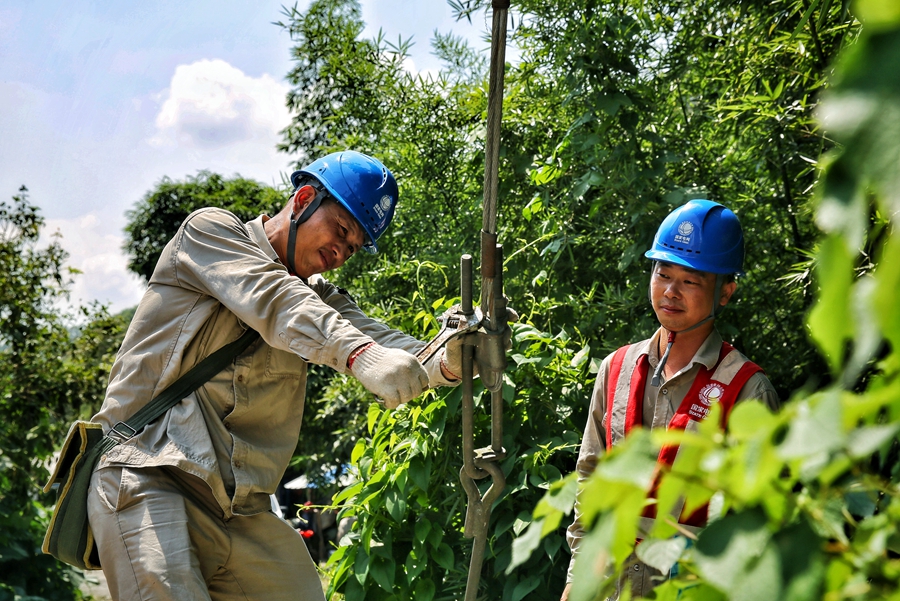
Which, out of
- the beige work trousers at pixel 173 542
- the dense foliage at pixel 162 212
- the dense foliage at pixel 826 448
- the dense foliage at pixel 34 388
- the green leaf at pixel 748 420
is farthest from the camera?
Answer: the dense foliage at pixel 162 212

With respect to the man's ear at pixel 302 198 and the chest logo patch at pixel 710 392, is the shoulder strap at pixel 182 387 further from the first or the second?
the chest logo patch at pixel 710 392

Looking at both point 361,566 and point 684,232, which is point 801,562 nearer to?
point 684,232

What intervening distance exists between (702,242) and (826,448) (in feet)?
5.78

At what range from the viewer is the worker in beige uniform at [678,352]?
209 centimetres

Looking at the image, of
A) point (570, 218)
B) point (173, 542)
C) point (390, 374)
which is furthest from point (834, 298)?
point (570, 218)

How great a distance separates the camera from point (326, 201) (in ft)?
8.32

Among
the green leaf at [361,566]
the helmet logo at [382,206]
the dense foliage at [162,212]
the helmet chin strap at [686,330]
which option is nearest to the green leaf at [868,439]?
the helmet chin strap at [686,330]

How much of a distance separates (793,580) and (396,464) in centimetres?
244

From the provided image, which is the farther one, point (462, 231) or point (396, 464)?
point (462, 231)

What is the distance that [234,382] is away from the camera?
2.34 metres

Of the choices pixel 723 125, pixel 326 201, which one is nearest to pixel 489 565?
pixel 326 201

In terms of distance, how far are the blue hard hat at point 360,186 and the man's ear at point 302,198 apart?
0.15ft

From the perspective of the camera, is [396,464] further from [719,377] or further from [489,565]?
[719,377]

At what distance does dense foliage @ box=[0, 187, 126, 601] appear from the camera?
5266 millimetres
